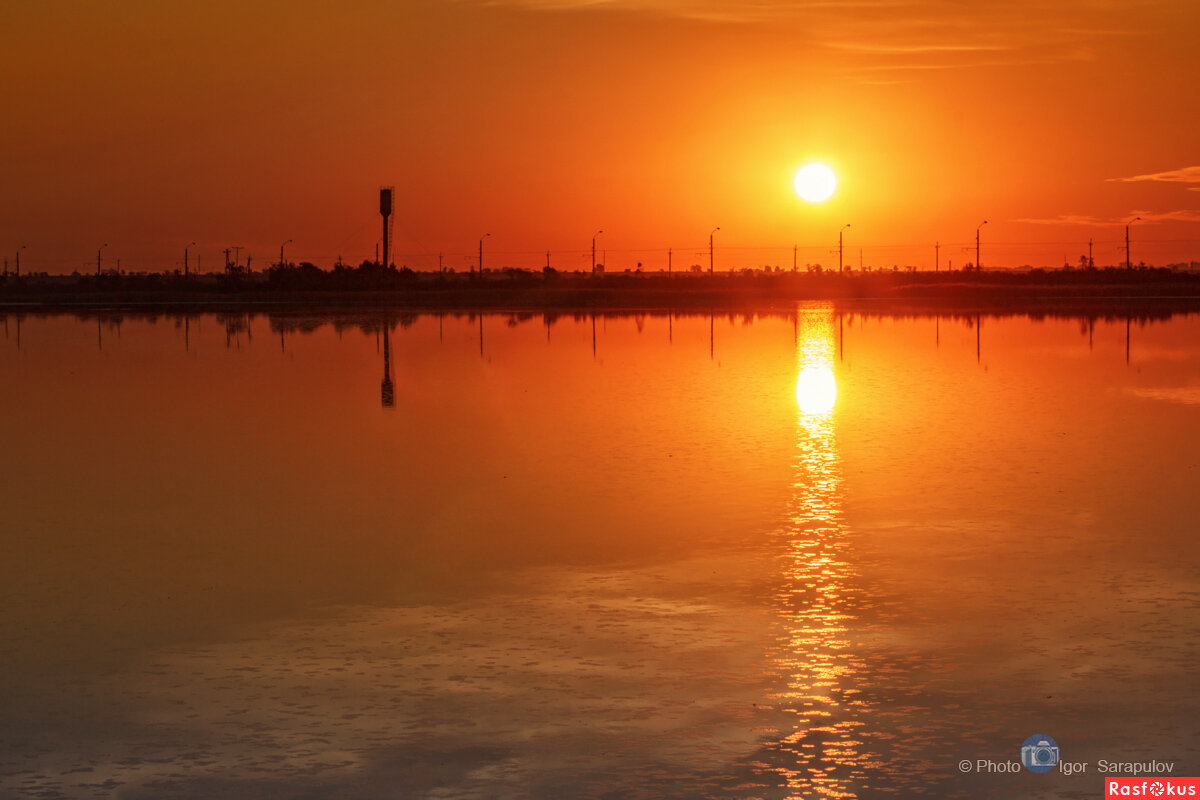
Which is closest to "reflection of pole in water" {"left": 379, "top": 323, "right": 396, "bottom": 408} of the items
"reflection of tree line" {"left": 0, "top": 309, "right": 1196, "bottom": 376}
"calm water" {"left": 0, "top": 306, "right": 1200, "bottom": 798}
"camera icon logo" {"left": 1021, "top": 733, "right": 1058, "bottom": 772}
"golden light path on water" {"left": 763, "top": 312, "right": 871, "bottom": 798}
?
"calm water" {"left": 0, "top": 306, "right": 1200, "bottom": 798}

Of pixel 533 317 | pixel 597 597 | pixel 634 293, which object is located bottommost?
pixel 597 597

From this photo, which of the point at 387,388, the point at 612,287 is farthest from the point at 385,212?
the point at 387,388

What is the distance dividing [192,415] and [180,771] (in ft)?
75.1

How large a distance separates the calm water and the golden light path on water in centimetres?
4

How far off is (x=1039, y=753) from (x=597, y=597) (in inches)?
207

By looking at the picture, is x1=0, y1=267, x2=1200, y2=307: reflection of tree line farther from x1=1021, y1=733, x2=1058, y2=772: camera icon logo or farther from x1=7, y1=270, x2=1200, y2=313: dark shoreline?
x1=1021, y1=733, x2=1058, y2=772: camera icon logo

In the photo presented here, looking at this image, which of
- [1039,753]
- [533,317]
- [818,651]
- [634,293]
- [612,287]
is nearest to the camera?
[1039,753]

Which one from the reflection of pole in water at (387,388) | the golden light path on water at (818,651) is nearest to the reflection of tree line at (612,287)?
the reflection of pole in water at (387,388)

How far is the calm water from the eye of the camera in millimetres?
9422

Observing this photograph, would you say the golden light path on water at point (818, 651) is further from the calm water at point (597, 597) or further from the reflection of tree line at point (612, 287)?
the reflection of tree line at point (612, 287)

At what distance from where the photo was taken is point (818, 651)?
11.7 m

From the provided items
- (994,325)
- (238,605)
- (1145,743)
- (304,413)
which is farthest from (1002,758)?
(994,325)

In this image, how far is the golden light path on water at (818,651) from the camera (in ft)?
29.9

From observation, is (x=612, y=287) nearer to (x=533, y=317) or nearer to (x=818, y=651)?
(x=533, y=317)
